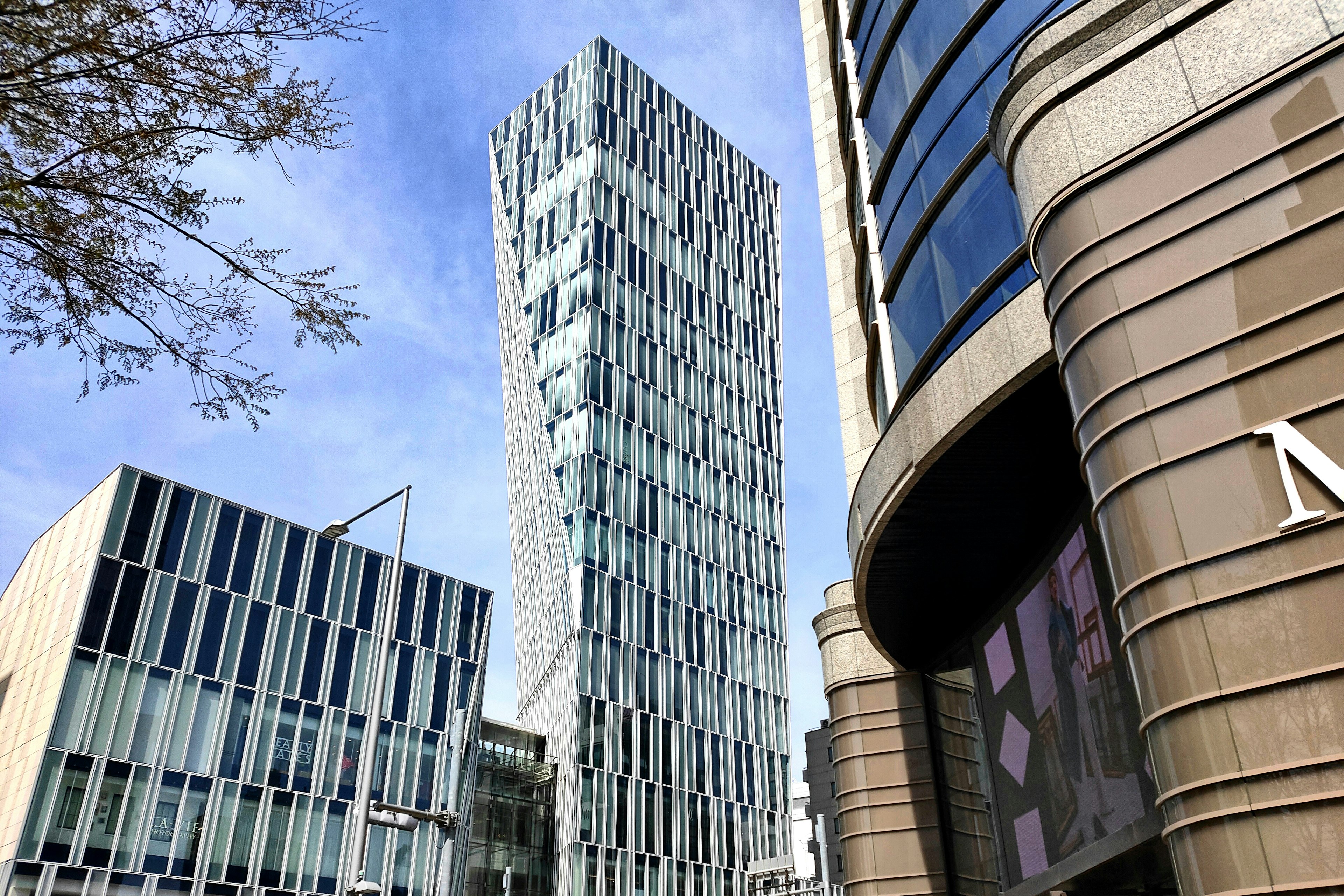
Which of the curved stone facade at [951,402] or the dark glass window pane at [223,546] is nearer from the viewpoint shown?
the curved stone facade at [951,402]

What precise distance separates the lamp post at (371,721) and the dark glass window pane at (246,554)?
2911 cm

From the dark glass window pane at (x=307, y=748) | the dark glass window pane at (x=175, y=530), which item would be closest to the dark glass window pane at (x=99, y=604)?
the dark glass window pane at (x=175, y=530)

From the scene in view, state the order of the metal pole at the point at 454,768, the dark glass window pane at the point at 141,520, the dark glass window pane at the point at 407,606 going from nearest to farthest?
the dark glass window pane at the point at 141,520 → the metal pole at the point at 454,768 → the dark glass window pane at the point at 407,606

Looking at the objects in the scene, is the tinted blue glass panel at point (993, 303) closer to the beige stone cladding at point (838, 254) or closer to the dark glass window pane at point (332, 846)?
the beige stone cladding at point (838, 254)

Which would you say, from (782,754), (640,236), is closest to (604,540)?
(782,754)

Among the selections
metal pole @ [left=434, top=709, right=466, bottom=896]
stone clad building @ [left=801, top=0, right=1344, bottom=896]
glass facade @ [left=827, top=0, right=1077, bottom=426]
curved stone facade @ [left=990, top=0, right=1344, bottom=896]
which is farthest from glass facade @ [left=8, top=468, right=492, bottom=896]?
curved stone facade @ [left=990, top=0, right=1344, bottom=896]

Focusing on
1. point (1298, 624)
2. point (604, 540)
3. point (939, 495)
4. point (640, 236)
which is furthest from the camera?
point (640, 236)

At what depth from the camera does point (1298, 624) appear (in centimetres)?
811

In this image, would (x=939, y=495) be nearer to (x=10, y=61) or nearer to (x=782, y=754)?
(x=10, y=61)

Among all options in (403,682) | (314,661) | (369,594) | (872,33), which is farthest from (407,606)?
(872,33)

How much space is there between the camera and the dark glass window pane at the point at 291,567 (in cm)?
4909

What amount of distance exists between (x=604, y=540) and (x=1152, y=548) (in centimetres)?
6229

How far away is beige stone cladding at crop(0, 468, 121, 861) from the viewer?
40.0 meters

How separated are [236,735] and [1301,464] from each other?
45.2m
